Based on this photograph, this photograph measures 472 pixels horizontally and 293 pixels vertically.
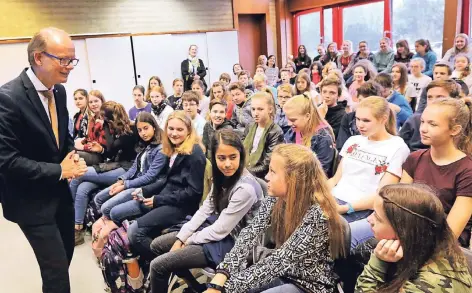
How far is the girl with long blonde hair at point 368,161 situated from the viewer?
213 cm

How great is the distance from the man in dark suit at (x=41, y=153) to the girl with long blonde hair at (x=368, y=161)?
1.38 meters

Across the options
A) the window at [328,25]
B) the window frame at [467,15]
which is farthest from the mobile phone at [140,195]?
the window at [328,25]

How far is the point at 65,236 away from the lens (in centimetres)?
188

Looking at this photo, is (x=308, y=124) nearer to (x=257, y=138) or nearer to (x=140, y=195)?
(x=257, y=138)

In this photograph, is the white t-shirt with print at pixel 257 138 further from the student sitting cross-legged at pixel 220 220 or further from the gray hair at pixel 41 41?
the gray hair at pixel 41 41

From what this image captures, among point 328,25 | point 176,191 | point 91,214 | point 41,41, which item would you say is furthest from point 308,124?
point 328,25

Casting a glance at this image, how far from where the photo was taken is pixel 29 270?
2.96 meters

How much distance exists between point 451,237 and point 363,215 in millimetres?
959

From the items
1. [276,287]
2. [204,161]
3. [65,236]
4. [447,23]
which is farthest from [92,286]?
[447,23]

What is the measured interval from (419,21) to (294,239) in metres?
7.09

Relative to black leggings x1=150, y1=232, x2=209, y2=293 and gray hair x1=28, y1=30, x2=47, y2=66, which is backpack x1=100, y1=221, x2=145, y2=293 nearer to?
black leggings x1=150, y1=232, x2=209, y2=293

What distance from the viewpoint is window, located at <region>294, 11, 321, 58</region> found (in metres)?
9.42

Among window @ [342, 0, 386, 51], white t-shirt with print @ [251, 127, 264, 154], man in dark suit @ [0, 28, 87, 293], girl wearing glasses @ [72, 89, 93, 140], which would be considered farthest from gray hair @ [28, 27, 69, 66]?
window @ [342, 0, 386, 51]

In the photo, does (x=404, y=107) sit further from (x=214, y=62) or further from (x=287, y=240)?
(x=214, y=62)
